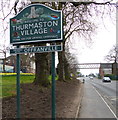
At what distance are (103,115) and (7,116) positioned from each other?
4136 mm

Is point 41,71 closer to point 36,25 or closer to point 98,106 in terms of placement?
point 98,106

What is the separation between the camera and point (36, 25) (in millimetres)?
6273

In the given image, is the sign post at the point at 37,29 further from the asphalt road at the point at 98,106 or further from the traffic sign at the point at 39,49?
the asphalt road at the point at 98,106

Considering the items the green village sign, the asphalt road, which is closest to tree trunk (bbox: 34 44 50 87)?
the asphalt road

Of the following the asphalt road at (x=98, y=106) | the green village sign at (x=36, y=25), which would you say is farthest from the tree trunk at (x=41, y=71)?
the green village sign at (x=36, y=25)

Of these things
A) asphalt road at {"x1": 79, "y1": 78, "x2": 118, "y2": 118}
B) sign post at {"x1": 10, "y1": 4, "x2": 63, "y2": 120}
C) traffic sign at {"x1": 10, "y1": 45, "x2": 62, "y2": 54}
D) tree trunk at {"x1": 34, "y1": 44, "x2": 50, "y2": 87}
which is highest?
sign post at {"x1": 10, "y1": 4, "x2": 63, "y2": 120}

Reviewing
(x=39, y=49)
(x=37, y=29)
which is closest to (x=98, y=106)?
(x=39, y=49)

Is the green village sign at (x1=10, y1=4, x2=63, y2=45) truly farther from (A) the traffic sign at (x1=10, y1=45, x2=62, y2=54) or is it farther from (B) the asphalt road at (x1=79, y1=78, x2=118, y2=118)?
(B) the asphalt road at (x1=79, y1=78, x2=118, y2=118)

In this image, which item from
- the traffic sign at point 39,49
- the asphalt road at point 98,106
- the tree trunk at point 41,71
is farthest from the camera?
the tree trunk at point 41,71

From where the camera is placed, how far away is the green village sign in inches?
238

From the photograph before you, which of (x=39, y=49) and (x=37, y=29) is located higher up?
(x=37, y=29)

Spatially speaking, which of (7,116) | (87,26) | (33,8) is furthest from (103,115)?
(87,26)

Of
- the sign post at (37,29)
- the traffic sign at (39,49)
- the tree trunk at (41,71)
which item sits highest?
the sign post at (37,29)

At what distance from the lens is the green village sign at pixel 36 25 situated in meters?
6.04
